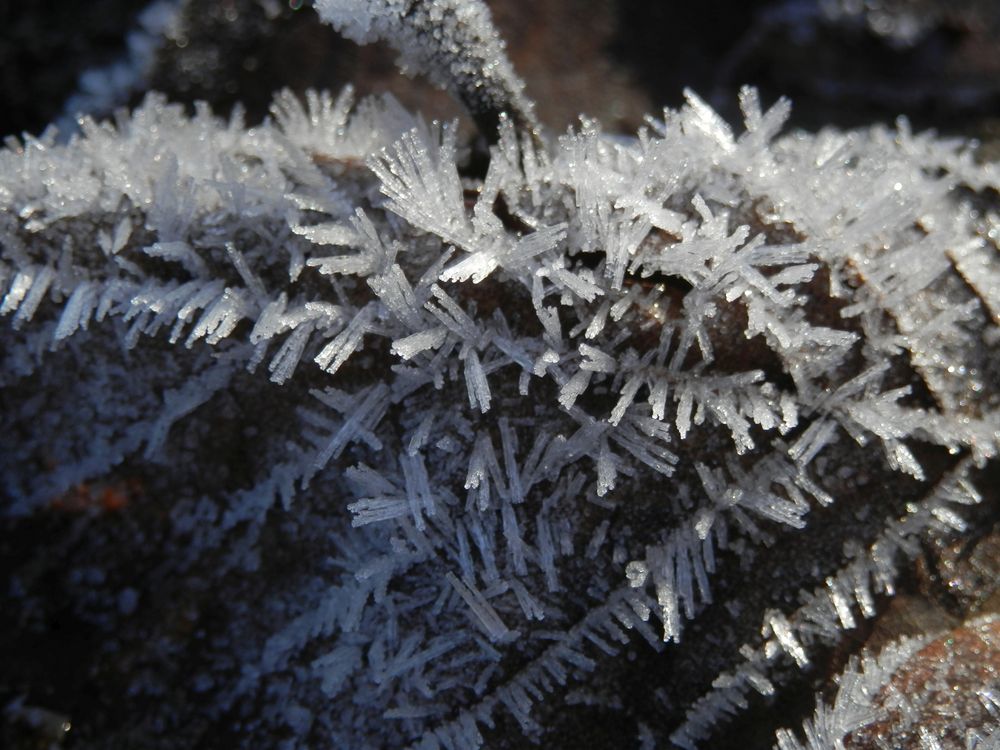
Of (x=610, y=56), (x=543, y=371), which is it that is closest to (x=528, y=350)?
(x=543, y=371)

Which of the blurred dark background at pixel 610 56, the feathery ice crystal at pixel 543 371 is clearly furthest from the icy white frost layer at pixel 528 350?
the blurred dark background at pixel 610 56

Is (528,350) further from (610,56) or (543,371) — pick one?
(610,56)

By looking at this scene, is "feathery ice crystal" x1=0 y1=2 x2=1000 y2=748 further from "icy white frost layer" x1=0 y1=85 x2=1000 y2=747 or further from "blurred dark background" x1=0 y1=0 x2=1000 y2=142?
"blurred dark background" x1=0 y1=0 x2=1000 y2=142

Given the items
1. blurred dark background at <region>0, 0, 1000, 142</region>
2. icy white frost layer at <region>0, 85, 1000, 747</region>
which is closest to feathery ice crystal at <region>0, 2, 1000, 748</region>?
icy white frost layer at <region>0, 85, 1000, 747</region>

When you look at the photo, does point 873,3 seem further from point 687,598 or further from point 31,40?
point 31,40

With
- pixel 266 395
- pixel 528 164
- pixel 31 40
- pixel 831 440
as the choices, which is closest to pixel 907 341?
pixel 831 440
